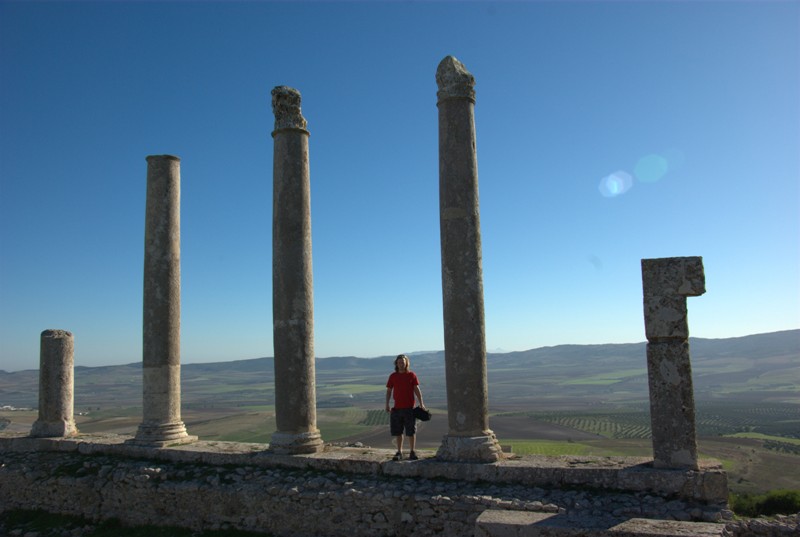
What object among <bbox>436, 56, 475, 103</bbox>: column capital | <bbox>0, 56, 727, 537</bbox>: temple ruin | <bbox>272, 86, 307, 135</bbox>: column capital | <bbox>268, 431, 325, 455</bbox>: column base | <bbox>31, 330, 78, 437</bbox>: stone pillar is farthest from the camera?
<bbox>31, 330, 78, 437</bbox>: stone pillar

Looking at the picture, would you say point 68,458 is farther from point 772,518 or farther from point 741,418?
point 741,418

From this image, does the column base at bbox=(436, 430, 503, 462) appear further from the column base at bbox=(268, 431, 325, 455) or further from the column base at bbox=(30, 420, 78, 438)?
the column base at bbox=(30, 420, 78, 438)

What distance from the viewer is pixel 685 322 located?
8.88 m

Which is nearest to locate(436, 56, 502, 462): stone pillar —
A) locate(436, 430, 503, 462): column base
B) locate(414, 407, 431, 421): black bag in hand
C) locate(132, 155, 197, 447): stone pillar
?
locate(436, 430, 503, 462): column base

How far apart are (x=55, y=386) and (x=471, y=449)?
39.3ft

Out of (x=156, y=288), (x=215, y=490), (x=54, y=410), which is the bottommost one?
(x=215, y=490)

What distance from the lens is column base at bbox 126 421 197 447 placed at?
1341 cm

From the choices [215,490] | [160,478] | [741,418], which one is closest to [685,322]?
[215,490]

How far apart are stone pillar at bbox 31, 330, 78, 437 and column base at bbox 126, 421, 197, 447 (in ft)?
10.8

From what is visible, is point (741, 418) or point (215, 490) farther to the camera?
point (741, 418)

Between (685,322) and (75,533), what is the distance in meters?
11.6

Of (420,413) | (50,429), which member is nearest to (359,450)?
(420,413)

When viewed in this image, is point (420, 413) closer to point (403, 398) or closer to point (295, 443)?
point (403, 398)

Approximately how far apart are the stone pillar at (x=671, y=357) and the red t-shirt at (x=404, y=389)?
4.11 m
